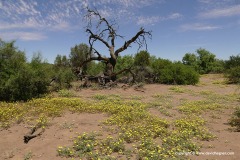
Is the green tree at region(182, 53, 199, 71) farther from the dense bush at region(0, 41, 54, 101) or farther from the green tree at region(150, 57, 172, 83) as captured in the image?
the dense bush at region(0, 41, 54, 101)

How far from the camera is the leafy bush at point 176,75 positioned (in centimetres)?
2331

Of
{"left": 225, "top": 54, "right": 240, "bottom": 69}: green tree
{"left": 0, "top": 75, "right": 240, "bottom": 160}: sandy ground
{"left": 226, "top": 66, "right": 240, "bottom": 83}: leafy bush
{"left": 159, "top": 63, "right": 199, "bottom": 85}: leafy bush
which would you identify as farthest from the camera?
{"left": 225, "top": 54, "right": 240, "bottom": 69}: green tree

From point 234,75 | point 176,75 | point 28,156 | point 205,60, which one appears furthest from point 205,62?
point 28,156

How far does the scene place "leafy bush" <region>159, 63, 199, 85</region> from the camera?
23.3 metres

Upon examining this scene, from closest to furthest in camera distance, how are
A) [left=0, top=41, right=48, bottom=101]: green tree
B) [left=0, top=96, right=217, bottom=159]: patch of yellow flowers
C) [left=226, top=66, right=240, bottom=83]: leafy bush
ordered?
[left=0, top=96, right=217, bottom=159]: patch of yellow flowers < [left=0, top=41, right=48, bottom=101]: green tree < [left=226, top=66, right=240, bottom=83]: leafy bush

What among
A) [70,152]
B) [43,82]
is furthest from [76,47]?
[70,152]

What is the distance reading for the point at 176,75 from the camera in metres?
23.4

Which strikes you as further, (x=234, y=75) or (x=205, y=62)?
(x=205, y=62)

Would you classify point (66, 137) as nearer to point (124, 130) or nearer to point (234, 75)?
point (124, 130)

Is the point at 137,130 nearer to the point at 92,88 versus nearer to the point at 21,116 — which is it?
the point at 21,116

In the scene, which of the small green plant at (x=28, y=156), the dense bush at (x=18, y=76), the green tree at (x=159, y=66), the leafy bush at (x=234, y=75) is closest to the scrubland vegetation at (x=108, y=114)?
the dense bush at (x=18, y=76)

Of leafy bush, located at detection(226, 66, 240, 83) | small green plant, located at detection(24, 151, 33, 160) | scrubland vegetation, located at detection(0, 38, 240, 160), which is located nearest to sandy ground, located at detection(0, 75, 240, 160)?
small green plant, located at detection(24, 151, 33, 160)

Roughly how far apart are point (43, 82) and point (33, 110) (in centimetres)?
363

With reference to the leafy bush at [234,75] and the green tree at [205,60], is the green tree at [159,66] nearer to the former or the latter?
the leafy bush at [234,75]
